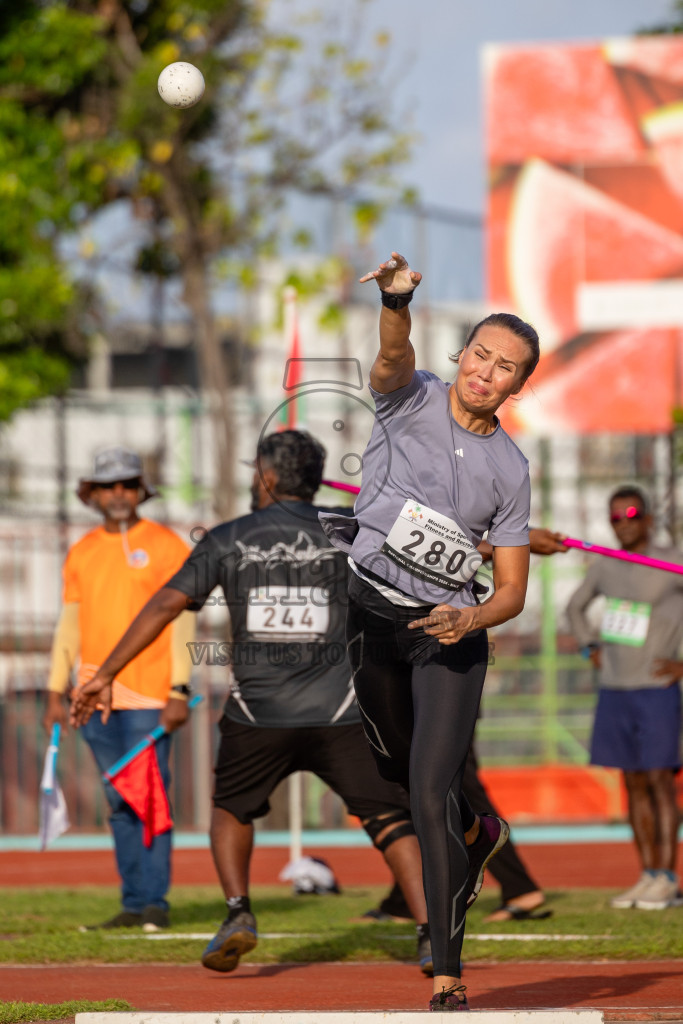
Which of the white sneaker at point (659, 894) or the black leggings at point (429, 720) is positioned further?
Answer: the white sneaker at point (659, 894)

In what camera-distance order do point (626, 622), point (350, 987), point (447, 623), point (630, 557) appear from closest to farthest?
point (447, 623) → point (350, 987) → point (630, 557) → point (626, 622)

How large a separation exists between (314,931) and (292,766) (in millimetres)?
1395

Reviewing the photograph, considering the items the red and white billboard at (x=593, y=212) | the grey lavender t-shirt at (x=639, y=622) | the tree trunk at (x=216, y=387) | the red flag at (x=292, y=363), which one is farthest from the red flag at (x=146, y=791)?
the red and white billboard at (x=593, y=212)

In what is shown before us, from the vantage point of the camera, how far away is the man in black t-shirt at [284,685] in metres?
6.18

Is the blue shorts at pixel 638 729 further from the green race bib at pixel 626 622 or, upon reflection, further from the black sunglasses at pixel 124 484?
the black sunglasses at pixel 124 484

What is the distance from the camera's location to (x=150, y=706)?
303 inches

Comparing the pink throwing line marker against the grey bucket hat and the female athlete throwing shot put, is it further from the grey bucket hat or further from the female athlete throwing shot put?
the grey bucket hat

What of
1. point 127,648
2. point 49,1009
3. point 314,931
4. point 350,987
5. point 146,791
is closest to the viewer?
point 49,1009

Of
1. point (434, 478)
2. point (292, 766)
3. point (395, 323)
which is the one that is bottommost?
point (292, 766)

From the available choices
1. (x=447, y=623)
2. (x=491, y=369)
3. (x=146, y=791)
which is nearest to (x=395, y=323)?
(x=491, y=369)

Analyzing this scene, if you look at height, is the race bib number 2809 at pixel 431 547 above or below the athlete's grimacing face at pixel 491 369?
below

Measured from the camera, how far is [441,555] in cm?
467

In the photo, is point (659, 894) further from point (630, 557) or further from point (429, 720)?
point (429, 720)

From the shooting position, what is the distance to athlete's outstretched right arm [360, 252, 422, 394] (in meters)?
4.35
